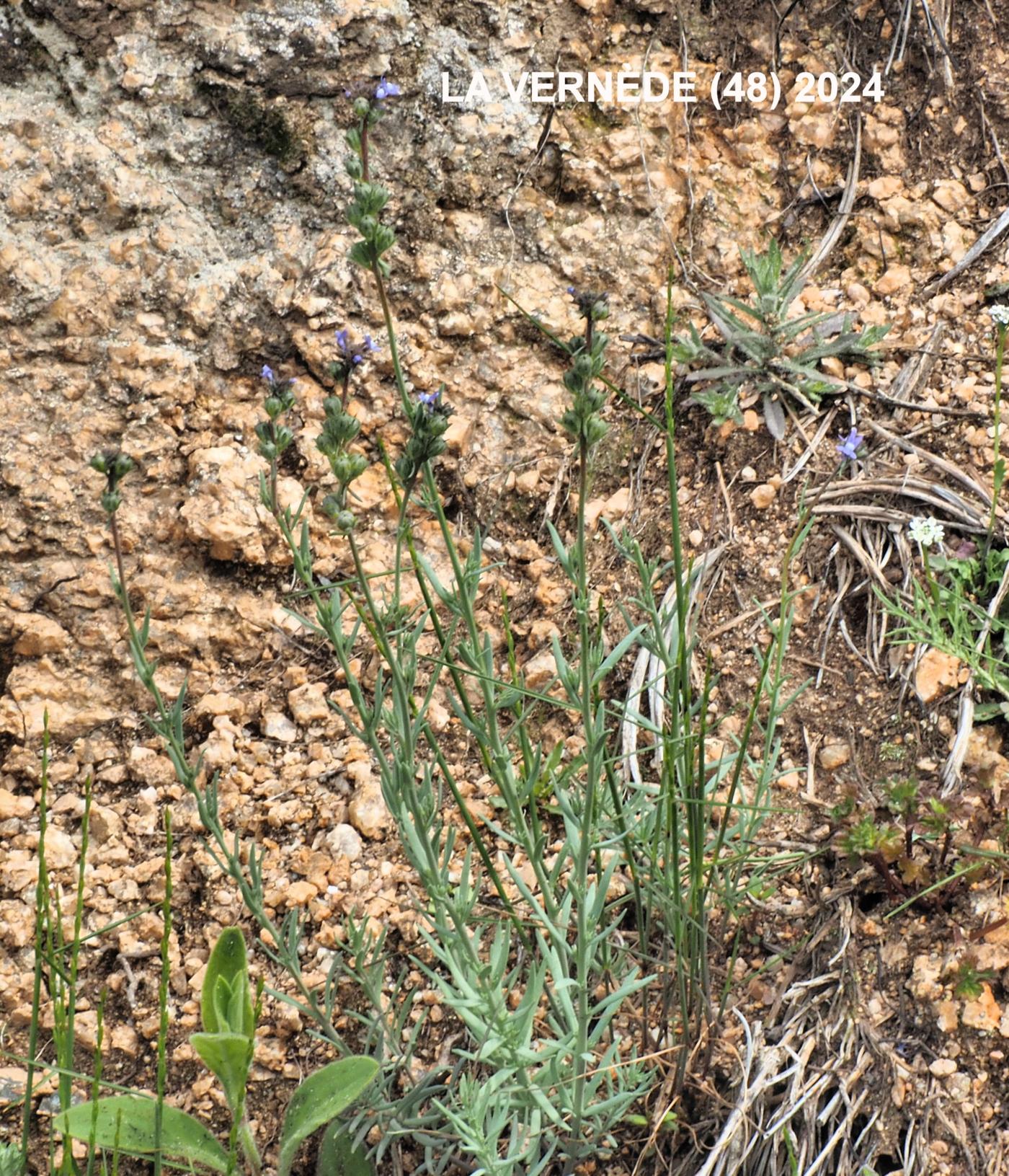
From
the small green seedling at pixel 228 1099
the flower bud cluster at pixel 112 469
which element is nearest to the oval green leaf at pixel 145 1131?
the small green seedling at pixel 228 1099

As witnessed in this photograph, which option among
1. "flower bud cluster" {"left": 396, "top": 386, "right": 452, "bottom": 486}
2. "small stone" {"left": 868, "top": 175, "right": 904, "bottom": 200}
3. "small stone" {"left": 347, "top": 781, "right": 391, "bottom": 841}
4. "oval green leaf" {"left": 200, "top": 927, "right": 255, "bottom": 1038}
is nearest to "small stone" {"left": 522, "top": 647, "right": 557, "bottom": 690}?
"small stone" {"left": 347, "top": 781, "right": 391, "bottom": 841}

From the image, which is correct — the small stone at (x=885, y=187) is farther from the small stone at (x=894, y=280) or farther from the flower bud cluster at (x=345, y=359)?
the flower bud cluster at (x=345, y=359)

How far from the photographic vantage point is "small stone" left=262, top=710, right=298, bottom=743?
8.54 ft

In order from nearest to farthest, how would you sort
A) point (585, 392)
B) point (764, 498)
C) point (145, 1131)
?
point (585, 392), point (145, 1131), point (764, 498)

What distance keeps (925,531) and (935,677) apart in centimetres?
32

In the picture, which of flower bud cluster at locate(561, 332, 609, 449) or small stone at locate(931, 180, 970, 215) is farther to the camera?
small stone at locate(931, 180, 970, 215)

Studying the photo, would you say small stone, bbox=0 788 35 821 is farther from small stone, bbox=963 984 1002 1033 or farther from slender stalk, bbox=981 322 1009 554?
slender stalk, bbox=981 322 1009 554

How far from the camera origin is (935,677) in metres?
2.55

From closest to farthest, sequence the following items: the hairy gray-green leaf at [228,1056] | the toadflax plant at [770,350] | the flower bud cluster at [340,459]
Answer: the flower bud cluster at [340,459], the hairy gray-green leaf at [228,1056], the toadflax plant at [770,350]

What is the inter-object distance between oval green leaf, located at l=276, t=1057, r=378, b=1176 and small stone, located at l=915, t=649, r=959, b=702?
1388mm

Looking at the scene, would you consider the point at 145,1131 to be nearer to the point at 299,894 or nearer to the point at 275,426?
the point at 299,894

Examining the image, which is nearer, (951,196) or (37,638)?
(37,638)

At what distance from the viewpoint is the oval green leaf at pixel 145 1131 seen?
6.30 feet

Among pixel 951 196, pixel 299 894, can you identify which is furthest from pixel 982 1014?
pixel 951 196
